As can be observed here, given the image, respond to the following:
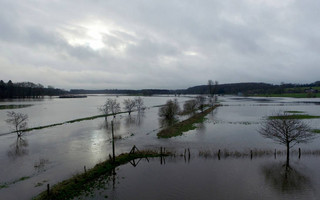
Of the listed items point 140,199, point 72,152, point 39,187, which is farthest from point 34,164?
point 140,199

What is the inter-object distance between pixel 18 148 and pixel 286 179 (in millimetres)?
39640

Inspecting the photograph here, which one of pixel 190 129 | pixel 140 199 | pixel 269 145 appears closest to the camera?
pixel 140 199

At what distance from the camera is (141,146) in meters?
33.6

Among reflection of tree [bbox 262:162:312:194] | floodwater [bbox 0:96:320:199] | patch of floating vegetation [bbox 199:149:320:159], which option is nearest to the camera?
floodwater [bbox 0:96:320:199]

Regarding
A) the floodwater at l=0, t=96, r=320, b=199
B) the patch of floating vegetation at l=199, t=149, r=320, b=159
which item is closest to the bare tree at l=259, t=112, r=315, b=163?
the patch of floating vegetation at l=199, t=149, r=320, b=159

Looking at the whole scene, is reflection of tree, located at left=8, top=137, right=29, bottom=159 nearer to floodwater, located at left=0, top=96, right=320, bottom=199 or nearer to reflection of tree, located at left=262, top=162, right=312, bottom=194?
floodwater, located at left=0, top=96, right=320, bottom=199

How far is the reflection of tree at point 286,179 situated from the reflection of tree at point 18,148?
34.0 metres

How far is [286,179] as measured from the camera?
20.3 metres

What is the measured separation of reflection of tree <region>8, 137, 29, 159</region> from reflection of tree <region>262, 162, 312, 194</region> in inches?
1337

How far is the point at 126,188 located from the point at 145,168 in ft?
16.3

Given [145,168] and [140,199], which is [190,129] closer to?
[145,168]

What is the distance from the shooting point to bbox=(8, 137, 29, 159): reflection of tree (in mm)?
30453

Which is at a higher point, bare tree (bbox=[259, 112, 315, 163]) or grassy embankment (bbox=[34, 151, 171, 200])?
bare tree (bbox=[259, 112, 315, 163])

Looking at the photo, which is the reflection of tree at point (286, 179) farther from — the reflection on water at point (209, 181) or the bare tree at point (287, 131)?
the bare tree at point (287, 131)
